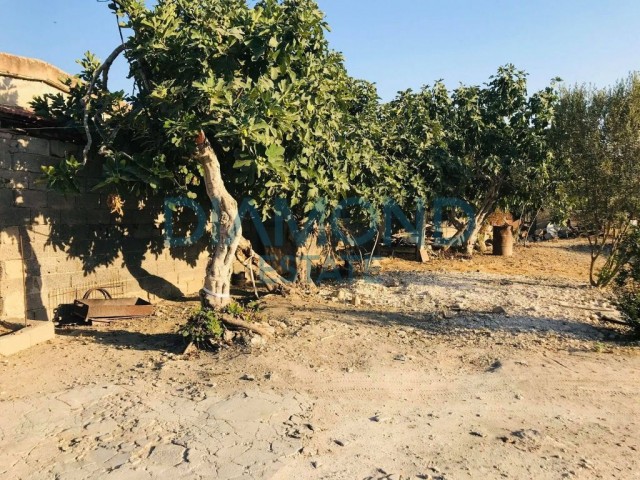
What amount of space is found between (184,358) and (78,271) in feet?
8.65

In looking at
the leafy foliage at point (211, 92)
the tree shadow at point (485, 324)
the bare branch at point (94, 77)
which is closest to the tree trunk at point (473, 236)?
the tree shadow at point (485, 324)

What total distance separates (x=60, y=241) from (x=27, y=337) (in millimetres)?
1500

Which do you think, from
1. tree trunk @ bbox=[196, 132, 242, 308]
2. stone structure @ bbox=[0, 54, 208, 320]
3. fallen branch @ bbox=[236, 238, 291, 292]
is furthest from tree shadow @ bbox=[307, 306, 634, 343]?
stone structure @ bbox=[0, 54, 208, 320]

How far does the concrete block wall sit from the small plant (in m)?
2.22

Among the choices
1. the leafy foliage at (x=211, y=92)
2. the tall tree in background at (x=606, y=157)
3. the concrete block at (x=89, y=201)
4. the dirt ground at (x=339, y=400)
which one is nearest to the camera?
the dirt ground at (x=339, y=400)

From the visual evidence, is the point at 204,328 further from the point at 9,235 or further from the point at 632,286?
the point at 632,286

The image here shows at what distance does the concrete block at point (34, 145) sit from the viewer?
582 cm

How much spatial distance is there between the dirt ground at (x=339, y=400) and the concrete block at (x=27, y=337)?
0.15 metres

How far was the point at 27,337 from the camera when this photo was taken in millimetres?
5320

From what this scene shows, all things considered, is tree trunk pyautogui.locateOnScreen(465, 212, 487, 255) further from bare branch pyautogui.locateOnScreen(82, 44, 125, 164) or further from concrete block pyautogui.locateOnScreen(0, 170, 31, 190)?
concrete block pyautogui.locateOnScreen(0, 170, 31, 190)

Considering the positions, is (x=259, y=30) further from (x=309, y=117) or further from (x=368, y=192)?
(x=368, y=192)

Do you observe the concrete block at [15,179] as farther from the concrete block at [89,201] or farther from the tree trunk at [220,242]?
the tree trunk at [220,242]

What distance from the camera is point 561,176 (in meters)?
12.5

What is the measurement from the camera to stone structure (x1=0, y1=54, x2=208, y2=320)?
18.9 ft
